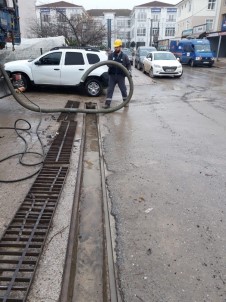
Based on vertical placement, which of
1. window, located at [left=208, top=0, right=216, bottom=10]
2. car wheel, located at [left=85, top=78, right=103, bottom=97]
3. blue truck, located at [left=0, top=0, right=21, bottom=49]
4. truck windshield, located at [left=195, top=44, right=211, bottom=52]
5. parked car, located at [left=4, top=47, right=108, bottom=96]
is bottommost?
car wheel, located at [left=85, top=78, right=103, bottom=97]

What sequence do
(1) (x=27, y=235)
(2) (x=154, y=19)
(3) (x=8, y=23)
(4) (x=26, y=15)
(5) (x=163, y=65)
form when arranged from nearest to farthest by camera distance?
(1) (x=27, y=235) < (3) (x=8, y=23) < (5) (x=163, y=65) < (4) (x=26, y=15) < (2) (x=154, y=19)

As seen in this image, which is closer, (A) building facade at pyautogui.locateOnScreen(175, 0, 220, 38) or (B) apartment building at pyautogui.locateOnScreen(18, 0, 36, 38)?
(B) apartment building at pyautogui.locateOnScreen(18, 0, 36, 38)

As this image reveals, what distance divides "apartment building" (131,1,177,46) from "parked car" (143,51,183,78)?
76.2 m

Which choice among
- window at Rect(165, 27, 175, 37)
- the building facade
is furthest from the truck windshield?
window at Rect(165, 27, 175, 37)

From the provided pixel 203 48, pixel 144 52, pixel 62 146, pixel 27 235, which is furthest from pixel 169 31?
pixel 27 235

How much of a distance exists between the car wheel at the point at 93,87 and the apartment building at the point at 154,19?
85.2 m

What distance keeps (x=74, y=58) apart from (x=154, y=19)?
90.0 meters

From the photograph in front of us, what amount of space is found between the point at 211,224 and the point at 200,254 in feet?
1.85

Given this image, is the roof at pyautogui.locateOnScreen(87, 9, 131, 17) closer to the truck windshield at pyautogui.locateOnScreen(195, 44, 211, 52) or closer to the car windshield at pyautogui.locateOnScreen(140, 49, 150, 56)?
the truck windshield at pyautogui.locateOnScreen(195, 44, 211, 52)

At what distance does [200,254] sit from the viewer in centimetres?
281

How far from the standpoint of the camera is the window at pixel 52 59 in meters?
10.7

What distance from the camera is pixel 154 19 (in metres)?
90.7

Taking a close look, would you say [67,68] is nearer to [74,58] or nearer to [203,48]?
[74,58]

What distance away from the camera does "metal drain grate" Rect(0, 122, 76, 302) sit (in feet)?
7.96
